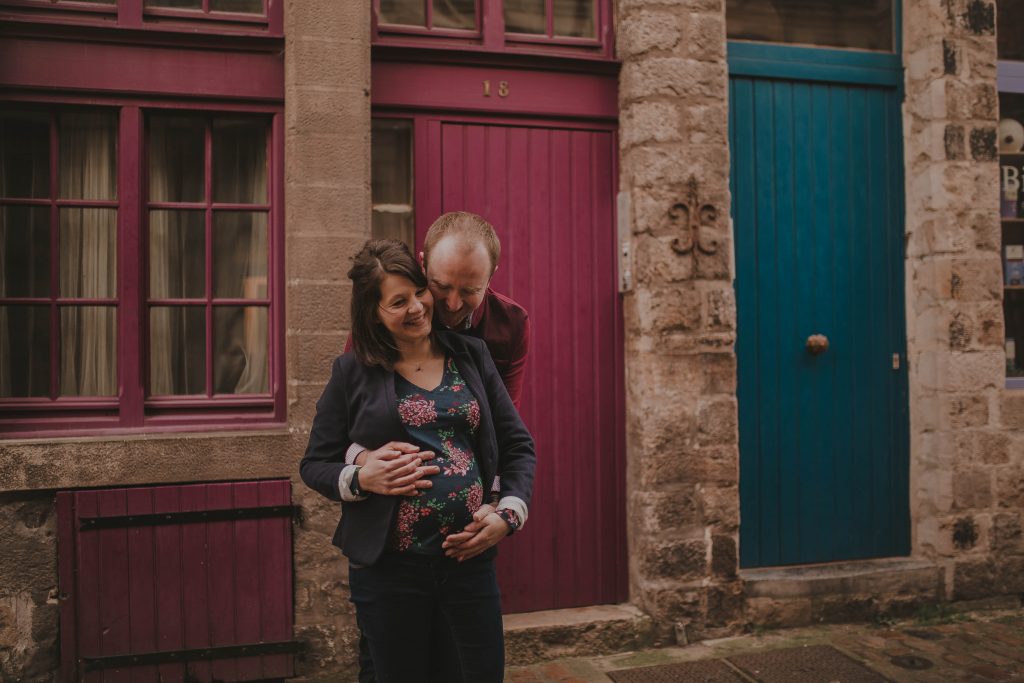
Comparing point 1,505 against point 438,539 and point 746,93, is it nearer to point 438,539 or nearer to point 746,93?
point 438,539

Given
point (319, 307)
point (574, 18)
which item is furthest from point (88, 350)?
point (574, 18)

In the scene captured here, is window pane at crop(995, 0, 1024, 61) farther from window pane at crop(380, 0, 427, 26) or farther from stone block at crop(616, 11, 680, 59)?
window pane at crop(380, 0, 427, 26)

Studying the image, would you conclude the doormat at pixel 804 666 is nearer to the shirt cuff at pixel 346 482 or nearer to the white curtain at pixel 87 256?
the shirt cuff at pixel 346 482

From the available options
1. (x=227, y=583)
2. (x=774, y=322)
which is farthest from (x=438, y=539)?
(x=774, y=322)

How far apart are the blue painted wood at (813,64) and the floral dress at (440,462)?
126 inches

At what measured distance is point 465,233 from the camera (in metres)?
2.36

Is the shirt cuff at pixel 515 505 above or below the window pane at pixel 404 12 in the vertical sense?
below

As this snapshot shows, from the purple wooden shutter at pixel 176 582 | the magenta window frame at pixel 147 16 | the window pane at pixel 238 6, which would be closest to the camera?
the purple wooden shutter at pixel 176 582

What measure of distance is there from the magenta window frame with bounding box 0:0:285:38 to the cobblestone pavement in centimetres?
341

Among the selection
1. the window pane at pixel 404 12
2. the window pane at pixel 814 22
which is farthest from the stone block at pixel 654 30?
the window pane at pixel 404 12

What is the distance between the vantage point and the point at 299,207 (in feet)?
12.9

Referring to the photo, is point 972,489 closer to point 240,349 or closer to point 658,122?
point 658,122

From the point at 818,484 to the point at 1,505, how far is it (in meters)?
4.18

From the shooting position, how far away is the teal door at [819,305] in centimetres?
477
